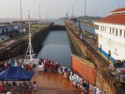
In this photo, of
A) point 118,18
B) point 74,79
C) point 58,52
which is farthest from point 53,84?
point 58,52

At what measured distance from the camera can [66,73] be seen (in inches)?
865

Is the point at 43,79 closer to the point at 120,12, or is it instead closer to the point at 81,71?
the point at 81,71

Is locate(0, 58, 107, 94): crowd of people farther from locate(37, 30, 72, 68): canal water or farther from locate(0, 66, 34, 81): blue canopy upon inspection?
locate(37, 30, 72, 68): canal water

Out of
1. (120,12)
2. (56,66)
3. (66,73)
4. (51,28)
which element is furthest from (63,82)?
(51,28)

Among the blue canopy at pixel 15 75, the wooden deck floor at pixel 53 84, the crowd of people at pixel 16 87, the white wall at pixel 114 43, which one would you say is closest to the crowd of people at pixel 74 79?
the wooden deck floor at pixel 53 84

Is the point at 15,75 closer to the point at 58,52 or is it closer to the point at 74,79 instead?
the point at 74,79

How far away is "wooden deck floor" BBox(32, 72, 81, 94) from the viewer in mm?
18391

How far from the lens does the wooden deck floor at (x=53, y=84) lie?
60.3 feet

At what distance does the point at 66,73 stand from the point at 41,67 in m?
3.07

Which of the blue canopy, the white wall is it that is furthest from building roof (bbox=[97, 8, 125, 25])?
the blue canopy

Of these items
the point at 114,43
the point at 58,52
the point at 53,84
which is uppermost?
the point at 114,43

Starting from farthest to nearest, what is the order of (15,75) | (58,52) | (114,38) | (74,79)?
1. (58,52)
2. (114,38)
3. (74,79)
4. (15,75)

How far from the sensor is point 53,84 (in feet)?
66.0

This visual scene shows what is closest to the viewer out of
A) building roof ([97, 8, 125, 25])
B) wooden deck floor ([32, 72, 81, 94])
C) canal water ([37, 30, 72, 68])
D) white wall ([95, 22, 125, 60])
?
wooden deck floor ([32, 72, 81, 94])
